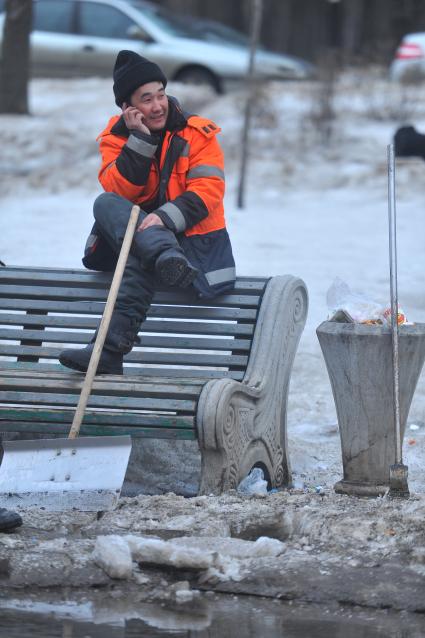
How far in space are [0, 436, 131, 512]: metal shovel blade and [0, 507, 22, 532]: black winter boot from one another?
10.2 inches

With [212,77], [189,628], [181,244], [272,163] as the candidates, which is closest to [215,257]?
[181,244]

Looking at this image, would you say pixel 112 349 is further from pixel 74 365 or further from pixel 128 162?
pixel 128 162

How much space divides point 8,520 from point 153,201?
175cm

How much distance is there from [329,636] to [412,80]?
12.7 meters

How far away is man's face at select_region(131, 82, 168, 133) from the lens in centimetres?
547

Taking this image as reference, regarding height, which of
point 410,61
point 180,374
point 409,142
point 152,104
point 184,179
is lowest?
point 180,374

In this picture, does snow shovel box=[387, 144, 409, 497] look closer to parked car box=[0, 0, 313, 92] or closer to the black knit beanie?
the black knit beanie

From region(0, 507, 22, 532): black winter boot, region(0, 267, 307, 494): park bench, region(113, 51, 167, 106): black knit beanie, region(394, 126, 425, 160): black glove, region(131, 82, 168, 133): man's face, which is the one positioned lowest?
region(0, 507, 22, 532): black winter boot

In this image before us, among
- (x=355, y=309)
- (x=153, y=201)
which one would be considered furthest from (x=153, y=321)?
(x=355, y=309)

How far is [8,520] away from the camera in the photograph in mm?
4430

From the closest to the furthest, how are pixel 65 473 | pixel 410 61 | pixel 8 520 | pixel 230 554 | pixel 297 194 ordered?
pixel 230 554 → pixel 8 520 → pixel 65 473 → pixel 297 194 → pixel 410 61

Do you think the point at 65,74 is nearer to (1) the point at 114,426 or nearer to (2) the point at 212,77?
(2) the point at 212,77

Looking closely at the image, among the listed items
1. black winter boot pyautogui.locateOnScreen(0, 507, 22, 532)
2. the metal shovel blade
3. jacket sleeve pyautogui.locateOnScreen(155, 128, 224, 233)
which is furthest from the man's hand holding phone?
black winter boot pyautogui.locateOnScreen(0, 507, 22, 532)

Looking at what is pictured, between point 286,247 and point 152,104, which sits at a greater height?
point 152,104
